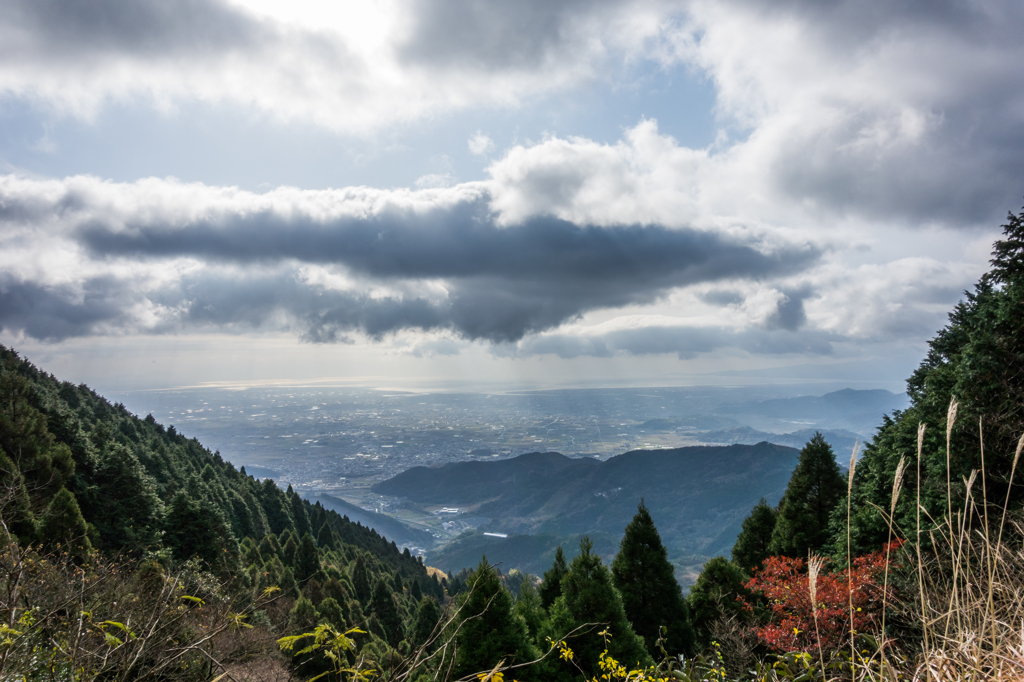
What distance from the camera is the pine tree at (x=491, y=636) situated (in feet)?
32.9

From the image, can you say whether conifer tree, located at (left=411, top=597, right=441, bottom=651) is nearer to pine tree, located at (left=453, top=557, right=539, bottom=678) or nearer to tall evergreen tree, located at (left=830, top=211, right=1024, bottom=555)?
pine tree, located at (left=453, top=557, right=539, bottom=678)

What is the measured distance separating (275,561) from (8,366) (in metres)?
38.2

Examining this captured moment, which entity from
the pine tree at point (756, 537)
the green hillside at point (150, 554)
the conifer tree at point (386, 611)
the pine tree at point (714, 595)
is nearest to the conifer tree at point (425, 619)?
the green hillside at point (150, 554)

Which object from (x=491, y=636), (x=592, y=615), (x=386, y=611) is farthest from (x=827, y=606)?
(x=386, y=611)

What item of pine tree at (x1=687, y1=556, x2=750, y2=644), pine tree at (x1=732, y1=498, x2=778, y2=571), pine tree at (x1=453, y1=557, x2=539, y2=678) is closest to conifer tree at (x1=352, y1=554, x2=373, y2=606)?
pine tree at (x1=732, y1=498, x2=778, y2=571)

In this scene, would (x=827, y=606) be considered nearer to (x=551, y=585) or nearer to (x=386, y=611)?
(x=551, y=585)

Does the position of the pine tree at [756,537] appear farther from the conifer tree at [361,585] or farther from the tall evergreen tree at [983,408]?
the conifer tree at [361,585]

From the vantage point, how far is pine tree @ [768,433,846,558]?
1873cm

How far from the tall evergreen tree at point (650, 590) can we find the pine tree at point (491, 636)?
23.6 ft

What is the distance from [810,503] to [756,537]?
15.0 feet

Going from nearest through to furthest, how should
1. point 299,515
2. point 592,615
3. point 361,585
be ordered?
point 592,615 < point 361,585 < point 299,515

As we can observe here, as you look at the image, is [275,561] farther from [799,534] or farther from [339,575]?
[799,534]

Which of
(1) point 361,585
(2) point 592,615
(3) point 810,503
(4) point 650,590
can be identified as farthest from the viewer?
(1) point 361,585

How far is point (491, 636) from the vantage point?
1030 centimetres
